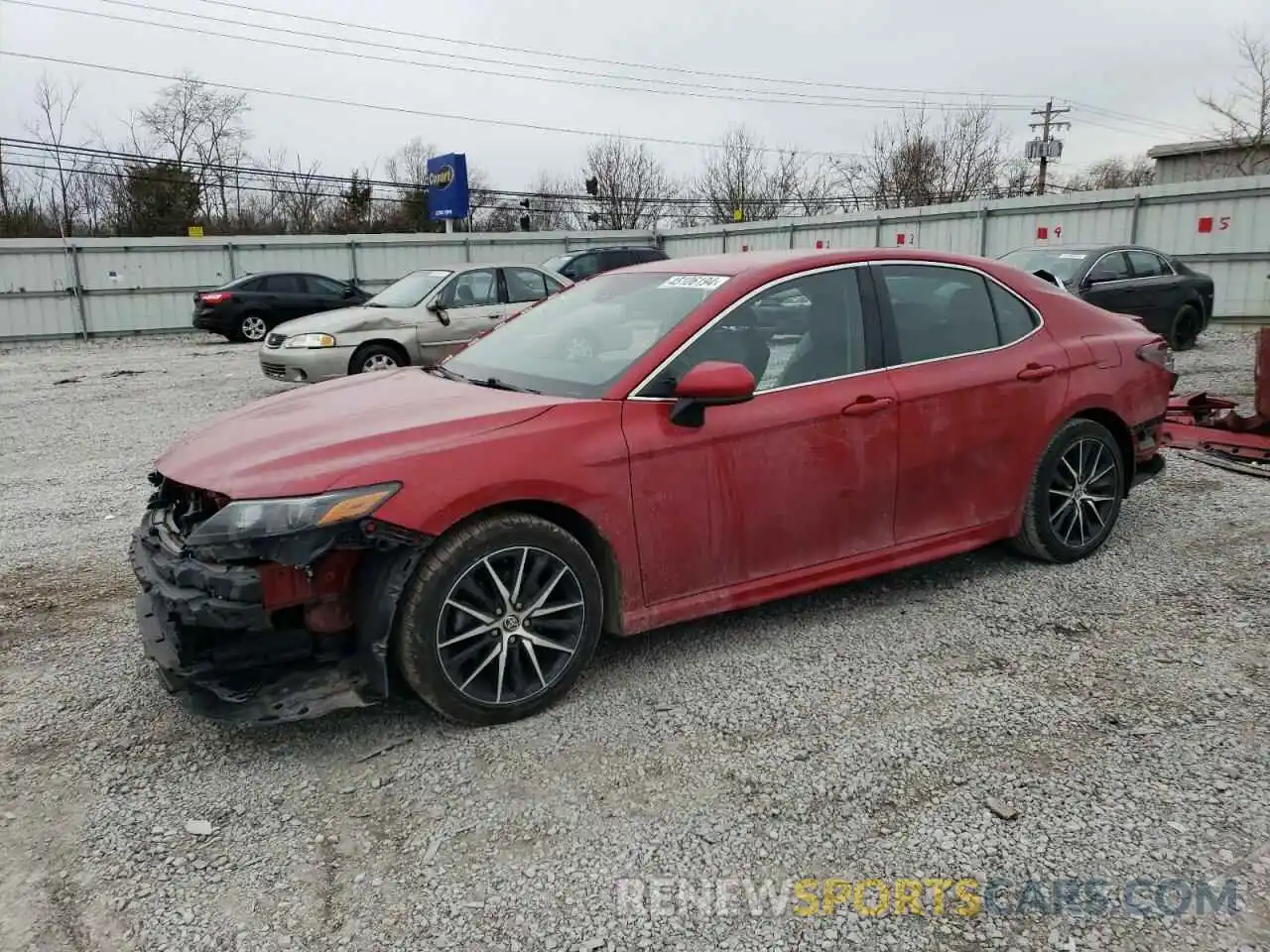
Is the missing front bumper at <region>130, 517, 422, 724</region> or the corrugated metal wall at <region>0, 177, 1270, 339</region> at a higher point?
the corrugated metal wall at <region>0, 177, 1270, 339</region>

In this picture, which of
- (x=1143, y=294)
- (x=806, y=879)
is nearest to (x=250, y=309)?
(x=1143, y=294)

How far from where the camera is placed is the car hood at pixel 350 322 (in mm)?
10375

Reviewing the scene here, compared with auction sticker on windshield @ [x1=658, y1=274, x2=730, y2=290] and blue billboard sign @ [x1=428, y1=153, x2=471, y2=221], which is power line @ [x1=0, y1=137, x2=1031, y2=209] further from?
auction sticker on windshield @ [x1=658, y1=274, x2=730, y2=290]

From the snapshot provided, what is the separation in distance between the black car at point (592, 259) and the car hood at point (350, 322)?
254 inches

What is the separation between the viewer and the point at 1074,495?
4734 mm

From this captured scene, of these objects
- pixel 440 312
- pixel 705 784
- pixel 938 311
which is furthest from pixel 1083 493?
pixel 440 312

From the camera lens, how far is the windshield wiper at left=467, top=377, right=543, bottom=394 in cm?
371

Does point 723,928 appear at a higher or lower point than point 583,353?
lower

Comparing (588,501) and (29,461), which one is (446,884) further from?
(29,461)

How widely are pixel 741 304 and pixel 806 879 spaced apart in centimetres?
223

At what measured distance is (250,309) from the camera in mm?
19109

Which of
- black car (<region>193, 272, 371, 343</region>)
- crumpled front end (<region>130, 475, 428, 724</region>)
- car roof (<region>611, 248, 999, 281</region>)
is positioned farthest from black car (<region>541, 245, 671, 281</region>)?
crumpled front end (<region>130, 475, 428, 724</region>)

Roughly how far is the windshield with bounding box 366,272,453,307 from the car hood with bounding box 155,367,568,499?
23.9 ft

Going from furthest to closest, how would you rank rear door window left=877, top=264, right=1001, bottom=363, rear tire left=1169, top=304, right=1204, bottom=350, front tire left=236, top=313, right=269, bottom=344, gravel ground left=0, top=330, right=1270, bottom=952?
front tire left=236, top=313, right=269, bottom=344 < rear tire left=1169, top=304, right=1204, bottom=350 < rear door window left=877, top=264, right=1001, bottom=363 < gravel ground left=0, top=330, right=1270, bottom=952
